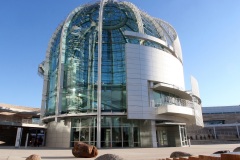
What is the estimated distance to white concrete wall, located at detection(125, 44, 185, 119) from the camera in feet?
101

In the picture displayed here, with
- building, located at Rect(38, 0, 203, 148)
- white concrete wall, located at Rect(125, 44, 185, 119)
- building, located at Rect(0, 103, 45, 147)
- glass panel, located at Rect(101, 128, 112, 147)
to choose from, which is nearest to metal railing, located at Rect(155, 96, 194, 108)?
building, located at Rect(38, 0, 203, 148)

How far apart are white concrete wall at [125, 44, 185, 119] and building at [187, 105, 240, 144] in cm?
3296

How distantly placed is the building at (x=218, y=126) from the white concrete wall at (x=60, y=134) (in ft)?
133

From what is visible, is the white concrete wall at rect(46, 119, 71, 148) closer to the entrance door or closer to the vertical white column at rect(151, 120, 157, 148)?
the vertical white column at rect(151, 120, 157, 148)

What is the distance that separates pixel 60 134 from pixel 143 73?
16341 millimetres

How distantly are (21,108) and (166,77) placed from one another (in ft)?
140

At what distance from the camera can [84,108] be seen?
106 feet

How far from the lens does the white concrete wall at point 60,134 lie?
32469 mm

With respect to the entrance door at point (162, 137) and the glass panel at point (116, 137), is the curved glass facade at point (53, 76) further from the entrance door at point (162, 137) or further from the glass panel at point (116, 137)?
the entrance door at point (162, 137)

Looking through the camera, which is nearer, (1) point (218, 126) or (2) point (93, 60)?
(2) point (93, 60)

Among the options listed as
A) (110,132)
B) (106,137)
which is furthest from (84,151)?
(110,132)

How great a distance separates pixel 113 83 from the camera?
3388 cm

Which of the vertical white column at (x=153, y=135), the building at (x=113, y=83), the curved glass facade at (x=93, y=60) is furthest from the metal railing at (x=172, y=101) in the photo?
the curved glass facade at (x=93, y=60)

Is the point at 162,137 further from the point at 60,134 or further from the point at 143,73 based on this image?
the point at 60,134
